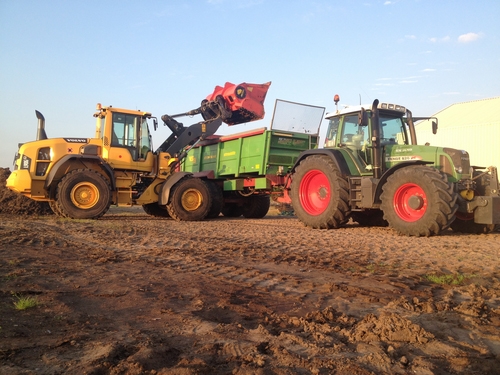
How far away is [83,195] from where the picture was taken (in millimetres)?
10609

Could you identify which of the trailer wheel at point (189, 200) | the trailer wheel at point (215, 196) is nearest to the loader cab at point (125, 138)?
the trailer wheel at point (189, 200)

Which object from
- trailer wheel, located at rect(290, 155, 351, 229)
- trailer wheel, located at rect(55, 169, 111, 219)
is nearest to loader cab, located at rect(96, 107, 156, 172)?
trailer wheel, located at rect(55, 169, 111, 219)

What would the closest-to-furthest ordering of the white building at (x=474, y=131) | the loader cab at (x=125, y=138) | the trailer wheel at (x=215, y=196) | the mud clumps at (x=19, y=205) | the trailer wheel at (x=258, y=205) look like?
the loader cab at (x=125, y=138), the trailer wheel at (x=215, y=196), the mud clumps at (x=19, y=205), the trailer wheel at (x=258, y=205), the white building at (x=474, y=131)

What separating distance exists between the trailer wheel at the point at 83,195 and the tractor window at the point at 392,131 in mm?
6583

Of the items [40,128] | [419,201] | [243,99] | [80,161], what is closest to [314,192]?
[419,201]

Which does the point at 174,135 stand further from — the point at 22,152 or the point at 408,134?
the point at 408,134

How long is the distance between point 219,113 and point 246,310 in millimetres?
10026

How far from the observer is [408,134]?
9.36 meters

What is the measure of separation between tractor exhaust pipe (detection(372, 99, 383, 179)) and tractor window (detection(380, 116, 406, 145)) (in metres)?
0.19

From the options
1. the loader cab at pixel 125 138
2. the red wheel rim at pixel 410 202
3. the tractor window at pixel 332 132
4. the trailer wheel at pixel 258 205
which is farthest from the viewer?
the trailer wheel at pixel 258 205

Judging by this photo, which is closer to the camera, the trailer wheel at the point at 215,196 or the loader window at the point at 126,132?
the loader window at the point at 126,132

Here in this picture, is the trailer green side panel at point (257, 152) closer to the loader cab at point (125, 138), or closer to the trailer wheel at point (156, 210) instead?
the trailer wheel at point (156, 210)

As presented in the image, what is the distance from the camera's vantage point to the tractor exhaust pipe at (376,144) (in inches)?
346

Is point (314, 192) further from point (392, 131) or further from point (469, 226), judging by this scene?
point (469, 226)
